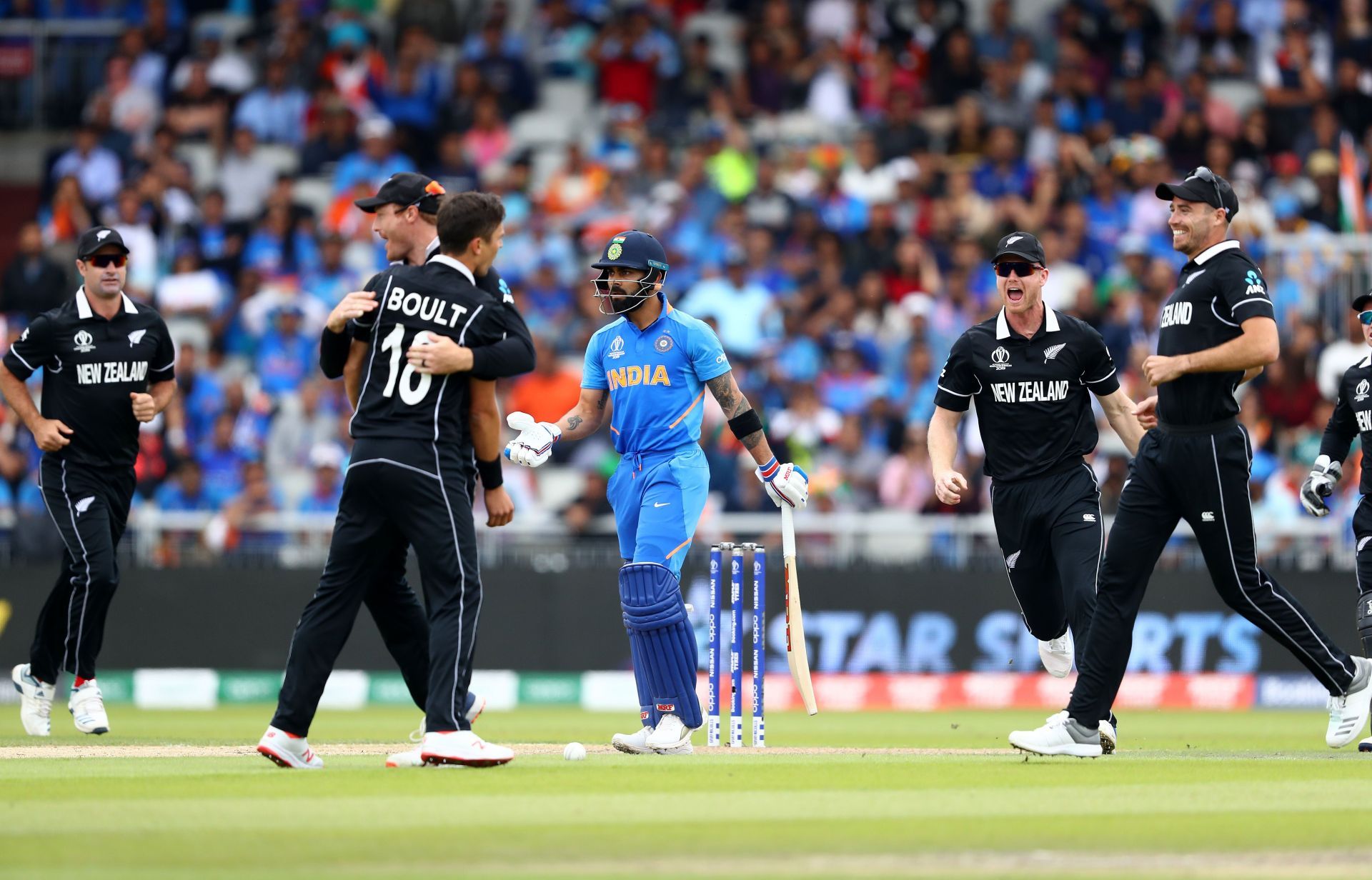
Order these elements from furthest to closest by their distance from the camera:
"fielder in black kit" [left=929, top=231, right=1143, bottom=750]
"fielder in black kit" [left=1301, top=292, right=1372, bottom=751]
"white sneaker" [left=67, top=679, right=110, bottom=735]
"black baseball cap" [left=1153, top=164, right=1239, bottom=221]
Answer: "white sneaker" [left=67, top=679, right=110, bottom=735] < "fielder in black kit" [left=1301, top=292, right=1372, bottom=751] < "fielder in black kit" [left=929, top=231, right=1143, bottom=750] < "black baseball cap" [left=1153, top=164, right=1239, bottom=221]

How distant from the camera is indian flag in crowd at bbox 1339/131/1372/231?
66.0ft

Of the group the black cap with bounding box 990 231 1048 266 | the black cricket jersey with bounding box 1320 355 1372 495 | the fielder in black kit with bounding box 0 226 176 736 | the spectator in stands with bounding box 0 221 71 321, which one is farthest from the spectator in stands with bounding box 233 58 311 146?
the black cricket jersey with bounding box 1320 355 1372 495

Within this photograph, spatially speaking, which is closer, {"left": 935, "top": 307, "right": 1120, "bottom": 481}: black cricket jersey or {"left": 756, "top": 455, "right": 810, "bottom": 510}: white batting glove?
{"left": 756, "top": 455, "right": 810, "bottom": 510}: white batting glove

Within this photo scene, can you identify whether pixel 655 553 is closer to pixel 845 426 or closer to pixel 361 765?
pixel 361 765

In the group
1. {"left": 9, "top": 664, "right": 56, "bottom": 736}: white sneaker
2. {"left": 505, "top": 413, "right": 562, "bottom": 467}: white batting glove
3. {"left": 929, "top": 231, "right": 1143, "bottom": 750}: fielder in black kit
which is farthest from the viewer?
{"left": 9, "top": 664, "right": 56, "bottom": 736}: white sneaker

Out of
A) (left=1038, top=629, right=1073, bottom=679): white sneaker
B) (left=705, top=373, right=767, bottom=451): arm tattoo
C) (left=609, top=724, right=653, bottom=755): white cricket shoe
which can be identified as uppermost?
(left=705, top=373, right=767, bottom=451): arm tattoo

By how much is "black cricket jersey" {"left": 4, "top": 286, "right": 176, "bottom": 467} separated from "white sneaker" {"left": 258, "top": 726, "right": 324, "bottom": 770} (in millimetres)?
3802

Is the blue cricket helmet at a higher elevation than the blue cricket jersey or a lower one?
higher

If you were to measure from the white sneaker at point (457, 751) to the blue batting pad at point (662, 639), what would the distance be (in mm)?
1526

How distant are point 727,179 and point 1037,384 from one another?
11.8 meters

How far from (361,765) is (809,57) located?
53.0 feet

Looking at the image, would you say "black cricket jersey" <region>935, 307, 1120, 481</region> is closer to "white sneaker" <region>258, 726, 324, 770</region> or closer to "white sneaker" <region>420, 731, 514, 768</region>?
"white sneaker" <region>420, 731, 514, 768</region>

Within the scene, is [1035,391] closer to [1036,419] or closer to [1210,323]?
[1036,419]

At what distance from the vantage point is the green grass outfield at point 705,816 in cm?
567
